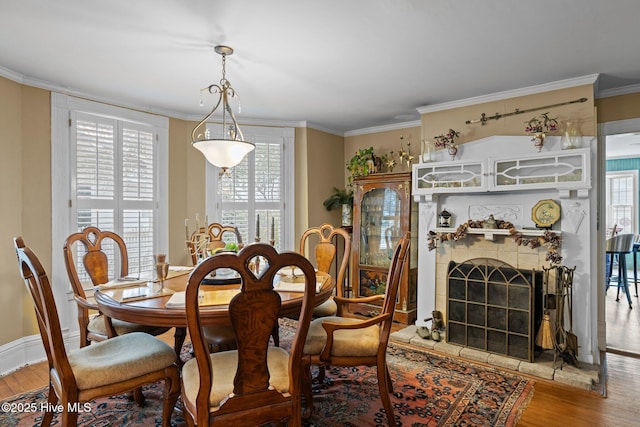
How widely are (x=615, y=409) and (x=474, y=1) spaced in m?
2.72

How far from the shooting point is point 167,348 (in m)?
1.93

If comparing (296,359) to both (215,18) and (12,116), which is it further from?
(12,116)

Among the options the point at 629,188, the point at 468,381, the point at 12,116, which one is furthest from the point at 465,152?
the point at 629,188

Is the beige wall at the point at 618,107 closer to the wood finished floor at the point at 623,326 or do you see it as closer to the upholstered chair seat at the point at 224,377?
the wood finished floor at the point at 623,326

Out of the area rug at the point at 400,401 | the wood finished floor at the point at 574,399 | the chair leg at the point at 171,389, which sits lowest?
the wood finished floor at the point at 574,399

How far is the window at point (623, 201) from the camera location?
7.15 metres

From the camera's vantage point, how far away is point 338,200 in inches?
199

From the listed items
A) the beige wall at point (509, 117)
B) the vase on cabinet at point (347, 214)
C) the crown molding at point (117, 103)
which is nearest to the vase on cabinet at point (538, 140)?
the beige wall at point (509, 117)

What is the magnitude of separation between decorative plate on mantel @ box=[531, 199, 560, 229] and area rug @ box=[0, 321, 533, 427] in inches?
52.9

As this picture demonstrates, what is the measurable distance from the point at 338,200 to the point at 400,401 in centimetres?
301

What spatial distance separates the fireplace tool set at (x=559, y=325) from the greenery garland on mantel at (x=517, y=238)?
0.51 feet

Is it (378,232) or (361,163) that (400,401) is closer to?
(378,232)

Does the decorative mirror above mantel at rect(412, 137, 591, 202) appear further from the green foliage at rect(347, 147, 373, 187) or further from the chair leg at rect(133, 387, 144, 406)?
the chair leg at rect(133, 387, 144, 406)

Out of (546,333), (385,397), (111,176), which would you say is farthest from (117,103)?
(546,333)
